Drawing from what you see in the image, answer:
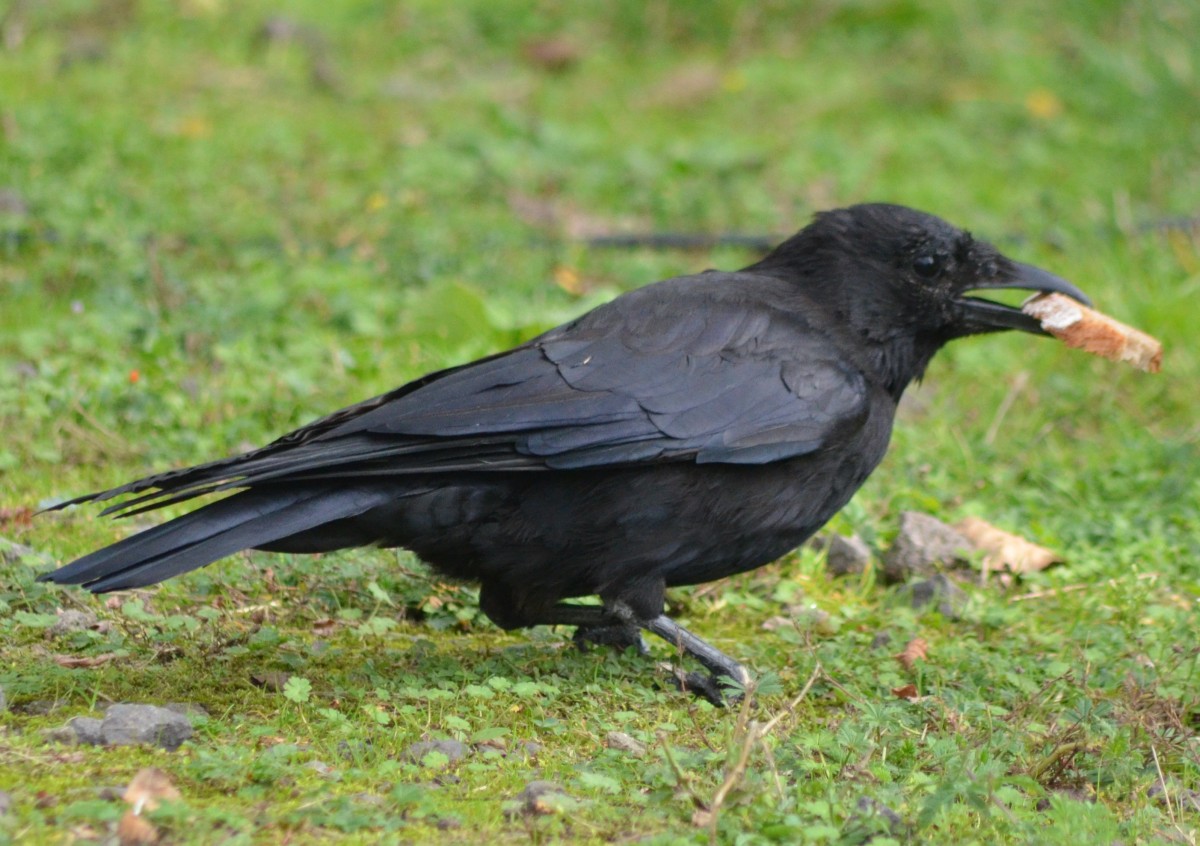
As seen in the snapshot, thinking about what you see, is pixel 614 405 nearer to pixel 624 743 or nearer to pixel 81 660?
pixel 624 743

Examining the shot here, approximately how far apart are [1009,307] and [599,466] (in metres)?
1.53

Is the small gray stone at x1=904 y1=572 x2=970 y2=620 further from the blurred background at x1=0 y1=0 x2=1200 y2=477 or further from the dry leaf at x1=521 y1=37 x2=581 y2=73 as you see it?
the dry leaf at x1=521 y1=37 x2=581 y2=73

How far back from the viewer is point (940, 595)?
471cm

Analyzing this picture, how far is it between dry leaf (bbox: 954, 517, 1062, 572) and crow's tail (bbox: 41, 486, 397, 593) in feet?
7.02

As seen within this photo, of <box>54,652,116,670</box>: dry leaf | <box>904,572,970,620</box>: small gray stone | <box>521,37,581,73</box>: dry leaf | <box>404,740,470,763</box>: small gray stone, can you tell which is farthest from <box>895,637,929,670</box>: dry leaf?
<box>521,37,581,73</box>: dry leaf

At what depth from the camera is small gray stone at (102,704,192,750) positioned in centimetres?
319

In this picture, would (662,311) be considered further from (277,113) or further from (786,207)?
(277,113)

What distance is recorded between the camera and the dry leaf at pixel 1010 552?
494cm

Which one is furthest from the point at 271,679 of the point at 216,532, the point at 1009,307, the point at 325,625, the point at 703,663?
the point at 1009,307

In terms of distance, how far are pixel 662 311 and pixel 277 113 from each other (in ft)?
17.3

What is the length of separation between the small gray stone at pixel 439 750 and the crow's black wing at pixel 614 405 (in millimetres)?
720

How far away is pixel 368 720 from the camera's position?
3.50 metres

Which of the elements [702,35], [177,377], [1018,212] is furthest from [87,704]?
[702,35]

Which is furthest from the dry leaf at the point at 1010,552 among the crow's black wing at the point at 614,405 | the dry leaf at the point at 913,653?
the crow's black wing at the point at 614,405
